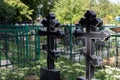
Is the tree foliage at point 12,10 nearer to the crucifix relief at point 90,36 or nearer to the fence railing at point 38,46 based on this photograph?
the fence railing at point 38,46

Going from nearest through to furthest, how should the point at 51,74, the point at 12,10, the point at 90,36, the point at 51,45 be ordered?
the point at 90,36 < the point at 51,74 < the point at 51,45 < the point at 12,10

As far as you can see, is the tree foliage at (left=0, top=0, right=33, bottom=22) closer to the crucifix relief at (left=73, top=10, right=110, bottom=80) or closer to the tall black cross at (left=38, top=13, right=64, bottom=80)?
the tall black cross at (left=38, top=13, right=64, bottom=80)

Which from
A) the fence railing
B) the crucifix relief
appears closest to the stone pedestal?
the crucifix relief

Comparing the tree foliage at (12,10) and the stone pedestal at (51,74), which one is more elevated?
the tree foliage at (12,10)

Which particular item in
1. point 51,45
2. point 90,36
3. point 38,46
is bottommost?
point 38,46

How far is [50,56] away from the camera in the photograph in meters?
5.61

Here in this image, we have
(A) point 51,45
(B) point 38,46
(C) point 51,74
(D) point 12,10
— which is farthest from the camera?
(D) point 12,10

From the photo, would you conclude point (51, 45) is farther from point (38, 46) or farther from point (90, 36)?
point (38, 46)

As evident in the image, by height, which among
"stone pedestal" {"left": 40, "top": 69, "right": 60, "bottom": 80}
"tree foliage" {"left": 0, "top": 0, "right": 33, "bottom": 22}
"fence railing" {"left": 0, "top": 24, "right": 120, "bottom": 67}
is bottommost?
"stone pedestal" {"left": 40, "top": 69, "right": 60, "bottom": 80}

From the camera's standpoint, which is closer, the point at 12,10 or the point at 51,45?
the point at 51,45

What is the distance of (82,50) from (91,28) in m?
0.36

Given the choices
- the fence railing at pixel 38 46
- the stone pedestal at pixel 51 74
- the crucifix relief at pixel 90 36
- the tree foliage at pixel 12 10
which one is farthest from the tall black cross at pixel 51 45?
the tree foliage at pixel 12 10

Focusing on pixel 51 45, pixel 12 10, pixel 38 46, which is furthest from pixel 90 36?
pixel 12 10

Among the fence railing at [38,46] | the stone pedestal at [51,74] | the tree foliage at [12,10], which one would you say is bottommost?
the stone pedestal at [51,74]
